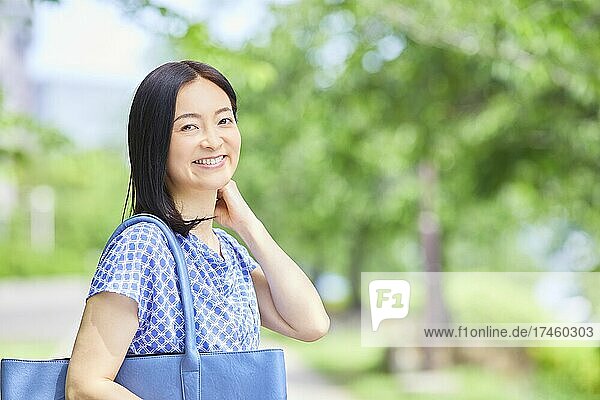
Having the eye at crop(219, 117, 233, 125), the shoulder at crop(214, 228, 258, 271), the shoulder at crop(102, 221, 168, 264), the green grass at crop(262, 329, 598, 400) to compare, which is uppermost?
the green grass at crop(262, 329, 598, 400)

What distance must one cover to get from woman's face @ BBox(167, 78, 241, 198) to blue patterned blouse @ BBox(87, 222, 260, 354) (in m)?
0.05

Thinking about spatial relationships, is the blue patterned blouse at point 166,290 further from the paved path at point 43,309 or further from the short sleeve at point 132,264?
the paved path at point 43,309

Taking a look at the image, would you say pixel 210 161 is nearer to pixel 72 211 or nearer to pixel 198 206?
pixel 198 206

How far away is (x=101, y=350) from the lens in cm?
84

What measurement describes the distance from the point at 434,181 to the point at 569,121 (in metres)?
1.05

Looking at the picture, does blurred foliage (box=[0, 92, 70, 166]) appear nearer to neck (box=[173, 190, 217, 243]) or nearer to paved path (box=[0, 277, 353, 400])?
paved path (box=[0, 277, 353, 400])

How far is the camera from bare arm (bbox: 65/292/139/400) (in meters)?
0.84

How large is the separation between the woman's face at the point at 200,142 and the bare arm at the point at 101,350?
141mm

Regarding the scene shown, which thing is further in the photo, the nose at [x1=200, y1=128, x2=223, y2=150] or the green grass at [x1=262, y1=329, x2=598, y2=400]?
the green grass at [x1=262, y1=329, x2=598, y2=400]

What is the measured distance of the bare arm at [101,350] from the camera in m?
0.84

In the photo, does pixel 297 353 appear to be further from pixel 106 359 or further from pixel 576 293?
pixel 106 359

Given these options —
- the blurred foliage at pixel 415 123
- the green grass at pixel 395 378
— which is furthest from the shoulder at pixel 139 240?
the green grass at pixel 395 378

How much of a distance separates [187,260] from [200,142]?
11 cm

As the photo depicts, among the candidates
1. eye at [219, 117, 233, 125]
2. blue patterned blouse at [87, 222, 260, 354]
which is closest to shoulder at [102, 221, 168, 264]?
blue patterned blouse at [87, 222, 260, 354]
